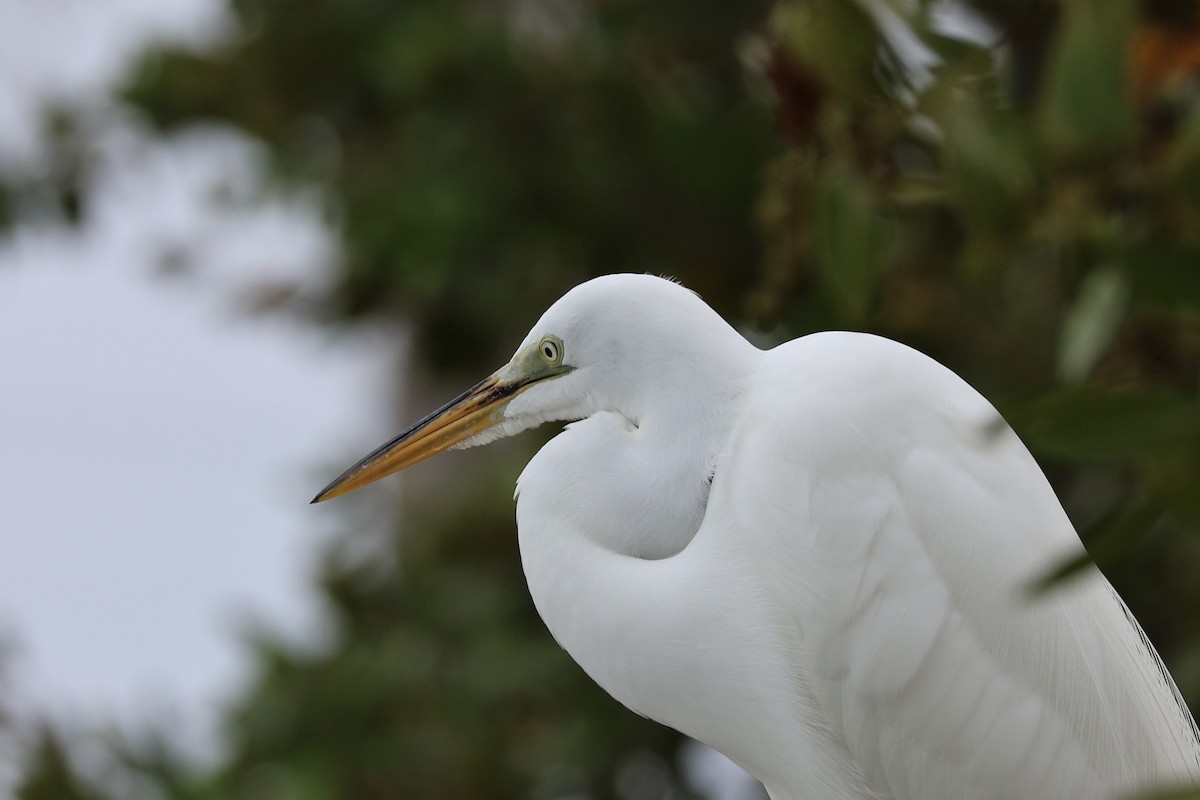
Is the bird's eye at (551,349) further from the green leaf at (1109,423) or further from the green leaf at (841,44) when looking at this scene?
the green leaf at (1109,423)

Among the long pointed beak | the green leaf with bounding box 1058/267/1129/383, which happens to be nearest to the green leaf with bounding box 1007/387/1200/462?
the green leaf with bounding box 1058/267/1129/383

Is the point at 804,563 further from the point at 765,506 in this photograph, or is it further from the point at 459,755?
the point at 459,755

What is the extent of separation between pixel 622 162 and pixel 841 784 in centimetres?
193

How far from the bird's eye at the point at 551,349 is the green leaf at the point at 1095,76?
1.25 feet

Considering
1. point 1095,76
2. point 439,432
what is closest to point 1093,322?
point 1095,76

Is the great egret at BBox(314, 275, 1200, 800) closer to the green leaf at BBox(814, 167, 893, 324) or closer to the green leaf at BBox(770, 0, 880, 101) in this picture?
the green leaf at BBox(814, 167, 893, 324)

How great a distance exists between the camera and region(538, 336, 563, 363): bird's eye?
938mm

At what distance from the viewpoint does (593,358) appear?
0.93 meters

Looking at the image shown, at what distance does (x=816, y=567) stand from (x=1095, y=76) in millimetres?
377

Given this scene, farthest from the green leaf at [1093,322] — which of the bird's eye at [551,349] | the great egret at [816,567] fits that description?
the bird's eye at [551,349]

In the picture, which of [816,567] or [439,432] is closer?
[816,567]

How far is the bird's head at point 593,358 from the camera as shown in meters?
0.91

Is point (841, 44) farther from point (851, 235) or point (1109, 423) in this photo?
point (1109, 423)

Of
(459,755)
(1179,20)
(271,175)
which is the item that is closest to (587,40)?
(271,175)
